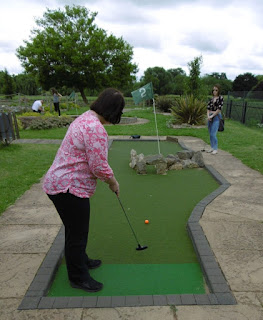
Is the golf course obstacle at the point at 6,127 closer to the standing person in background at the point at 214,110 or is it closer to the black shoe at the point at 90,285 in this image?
the standing person in background at the point at 214,110

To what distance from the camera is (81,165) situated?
1.92m

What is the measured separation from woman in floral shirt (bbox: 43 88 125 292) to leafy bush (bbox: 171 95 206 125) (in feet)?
37.7

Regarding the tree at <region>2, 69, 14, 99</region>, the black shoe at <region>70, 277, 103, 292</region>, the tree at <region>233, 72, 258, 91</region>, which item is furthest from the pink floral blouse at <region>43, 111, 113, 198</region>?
the tree at <region>233, 72, 258, 91</region>

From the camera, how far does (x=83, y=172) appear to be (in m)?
1.95

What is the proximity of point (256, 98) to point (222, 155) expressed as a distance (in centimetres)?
1000

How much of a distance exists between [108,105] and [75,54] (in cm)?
3192

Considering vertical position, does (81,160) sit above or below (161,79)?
below

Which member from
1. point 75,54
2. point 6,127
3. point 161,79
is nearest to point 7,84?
point 75,54

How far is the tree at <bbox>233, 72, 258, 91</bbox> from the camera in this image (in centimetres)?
5808

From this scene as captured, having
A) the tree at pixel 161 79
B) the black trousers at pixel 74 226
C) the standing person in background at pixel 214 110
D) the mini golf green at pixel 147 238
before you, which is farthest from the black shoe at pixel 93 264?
the tree at pixel 161 79

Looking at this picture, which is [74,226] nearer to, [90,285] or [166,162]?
[90,285]

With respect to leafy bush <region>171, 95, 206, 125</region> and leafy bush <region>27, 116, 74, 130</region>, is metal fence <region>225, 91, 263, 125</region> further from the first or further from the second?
leafy bush <region>27, 116, 74, 130</region>

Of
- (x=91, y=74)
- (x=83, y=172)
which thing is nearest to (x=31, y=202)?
(x=83, y=172)

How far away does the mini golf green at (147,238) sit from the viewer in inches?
90.0
